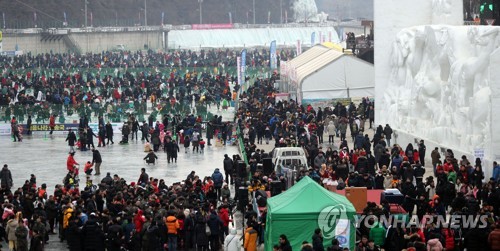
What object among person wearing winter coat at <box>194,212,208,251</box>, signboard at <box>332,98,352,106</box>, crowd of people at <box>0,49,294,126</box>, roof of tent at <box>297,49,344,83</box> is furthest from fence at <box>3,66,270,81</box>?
person wearing winter coat at <box>194,212,208,251</box>

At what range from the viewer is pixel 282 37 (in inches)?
4963

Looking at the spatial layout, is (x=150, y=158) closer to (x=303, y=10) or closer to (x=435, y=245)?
(x=435, y=245)

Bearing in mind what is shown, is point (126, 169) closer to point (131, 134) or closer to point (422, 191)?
point (131, 134)

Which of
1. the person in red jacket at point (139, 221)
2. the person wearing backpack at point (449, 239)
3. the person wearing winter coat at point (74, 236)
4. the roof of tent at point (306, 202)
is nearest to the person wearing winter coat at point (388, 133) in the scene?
the person in red jacket at point (139, 221)

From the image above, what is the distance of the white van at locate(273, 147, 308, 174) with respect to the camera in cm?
3070

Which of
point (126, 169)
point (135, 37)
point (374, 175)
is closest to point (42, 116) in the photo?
point (126, 169)

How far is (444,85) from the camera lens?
113 ft

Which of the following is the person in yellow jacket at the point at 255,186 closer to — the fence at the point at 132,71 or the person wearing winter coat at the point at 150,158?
the person wearing winter coat at the point at 150,158

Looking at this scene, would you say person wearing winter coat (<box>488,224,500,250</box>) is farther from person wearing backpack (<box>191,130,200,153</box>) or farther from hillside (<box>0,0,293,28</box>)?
hillside (<box>0,0,293,28</box>)

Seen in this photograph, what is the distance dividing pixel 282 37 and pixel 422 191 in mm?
101522

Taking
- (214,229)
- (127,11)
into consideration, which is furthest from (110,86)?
(127,11)
